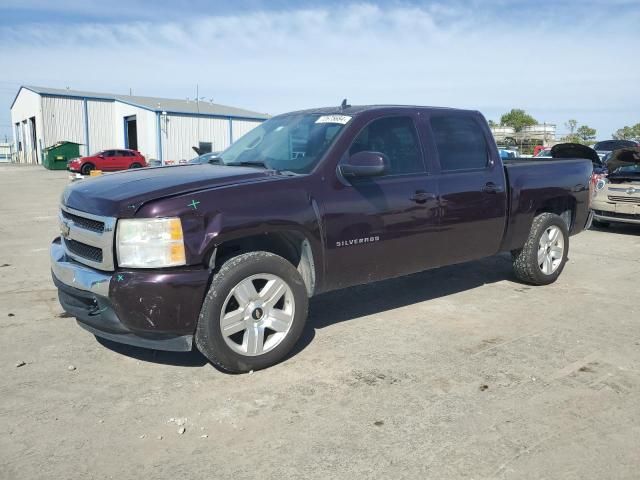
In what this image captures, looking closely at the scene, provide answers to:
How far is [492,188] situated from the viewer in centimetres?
549

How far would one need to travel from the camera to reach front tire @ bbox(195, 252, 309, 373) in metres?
3.70

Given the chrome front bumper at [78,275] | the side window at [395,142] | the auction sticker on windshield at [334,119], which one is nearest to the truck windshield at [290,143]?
the auction sticker on windshield at [334,119]

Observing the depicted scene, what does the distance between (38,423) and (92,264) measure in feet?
3.45

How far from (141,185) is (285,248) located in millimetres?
1134

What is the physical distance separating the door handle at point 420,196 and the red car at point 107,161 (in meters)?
32.2

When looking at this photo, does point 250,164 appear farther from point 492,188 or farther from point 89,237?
point 492,188

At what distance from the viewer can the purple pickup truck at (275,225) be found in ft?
11.8

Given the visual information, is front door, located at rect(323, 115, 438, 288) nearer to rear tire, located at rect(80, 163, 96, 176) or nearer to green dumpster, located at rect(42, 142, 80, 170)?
rear tire, located at rect(80, 163, 96, 176)

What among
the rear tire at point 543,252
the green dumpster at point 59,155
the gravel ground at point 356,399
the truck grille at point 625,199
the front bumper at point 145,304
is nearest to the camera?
the gravel ground at point 356,399

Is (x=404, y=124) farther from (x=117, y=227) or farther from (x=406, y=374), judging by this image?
(x=117, y=227)

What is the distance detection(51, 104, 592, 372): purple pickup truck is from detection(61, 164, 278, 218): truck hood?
0.01m

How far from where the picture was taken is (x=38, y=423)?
325 cm

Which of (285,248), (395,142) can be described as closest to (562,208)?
(395,142)

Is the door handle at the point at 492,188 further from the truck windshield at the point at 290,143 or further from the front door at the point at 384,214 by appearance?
the truck windshield at the point at 290,143
